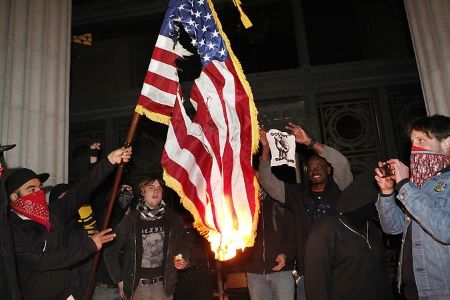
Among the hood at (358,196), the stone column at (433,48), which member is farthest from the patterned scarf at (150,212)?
the stone column at (433,48)

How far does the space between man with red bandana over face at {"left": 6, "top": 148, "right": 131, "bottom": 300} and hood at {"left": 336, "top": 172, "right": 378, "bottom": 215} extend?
6.44 feet

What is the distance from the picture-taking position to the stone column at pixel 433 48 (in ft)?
13.8

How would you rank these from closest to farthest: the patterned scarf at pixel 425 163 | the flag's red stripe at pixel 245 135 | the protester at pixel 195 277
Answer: the patterned scarf at pixel 425 163, the flag's red stripe at pixel 245 135, the protester at pixel 195 277

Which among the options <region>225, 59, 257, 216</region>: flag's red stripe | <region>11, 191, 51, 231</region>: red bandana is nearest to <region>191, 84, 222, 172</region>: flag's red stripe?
<region>225, 59, 257, 216</region>: flag's red stripe

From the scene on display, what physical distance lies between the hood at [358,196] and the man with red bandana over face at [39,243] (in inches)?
77.2

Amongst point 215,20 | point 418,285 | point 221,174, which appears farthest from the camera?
point 215,20

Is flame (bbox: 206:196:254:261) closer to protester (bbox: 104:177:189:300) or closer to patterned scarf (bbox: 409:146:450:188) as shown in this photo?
patterned scarf (bbox: 409:146:450:188)

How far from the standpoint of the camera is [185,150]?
3.31m

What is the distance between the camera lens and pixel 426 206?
2668 mm

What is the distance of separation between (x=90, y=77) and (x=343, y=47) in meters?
3.73

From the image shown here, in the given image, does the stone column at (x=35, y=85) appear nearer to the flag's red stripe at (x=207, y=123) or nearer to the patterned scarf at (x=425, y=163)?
the flag's red stripe at (x=207, y=123)

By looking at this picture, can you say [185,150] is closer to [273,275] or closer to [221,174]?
[221,174]

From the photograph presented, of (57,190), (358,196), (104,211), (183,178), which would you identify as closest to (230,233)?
(183,178)

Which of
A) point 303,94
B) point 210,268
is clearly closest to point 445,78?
point 303,94
